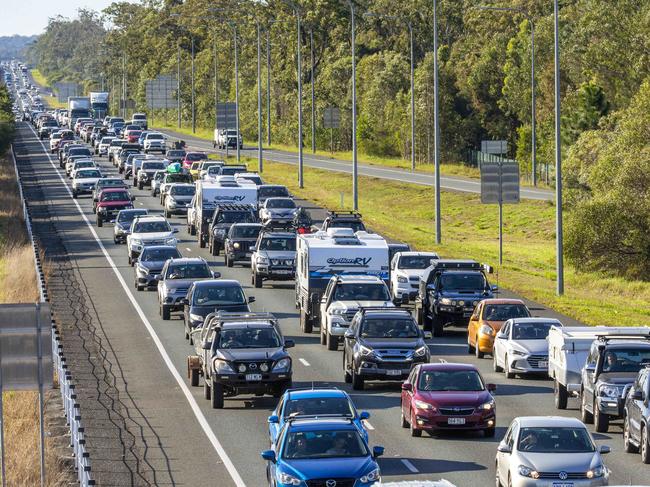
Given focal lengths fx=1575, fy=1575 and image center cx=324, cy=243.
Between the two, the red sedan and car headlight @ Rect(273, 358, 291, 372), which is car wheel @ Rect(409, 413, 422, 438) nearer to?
the red sedan

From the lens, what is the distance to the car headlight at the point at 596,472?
21.9 meters

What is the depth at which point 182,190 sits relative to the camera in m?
78.3

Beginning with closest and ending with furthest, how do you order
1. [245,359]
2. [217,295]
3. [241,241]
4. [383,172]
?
[245,359], [217,295], [241,241], [383,172]

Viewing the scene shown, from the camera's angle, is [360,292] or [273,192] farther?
[273,192]

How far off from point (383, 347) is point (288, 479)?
1214 cm

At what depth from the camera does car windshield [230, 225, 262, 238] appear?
5841 centimetres

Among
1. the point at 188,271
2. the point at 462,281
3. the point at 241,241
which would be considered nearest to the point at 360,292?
the point at 462,281

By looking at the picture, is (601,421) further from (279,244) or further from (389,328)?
(279,244)

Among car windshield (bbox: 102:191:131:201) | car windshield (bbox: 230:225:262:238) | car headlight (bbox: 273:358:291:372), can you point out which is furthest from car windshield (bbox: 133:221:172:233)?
car headlight (bbox: 273:358:291:372)

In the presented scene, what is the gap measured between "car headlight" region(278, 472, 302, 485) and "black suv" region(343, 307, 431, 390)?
11.9 meters

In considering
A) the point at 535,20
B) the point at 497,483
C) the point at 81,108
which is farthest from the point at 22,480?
the point at 81,108

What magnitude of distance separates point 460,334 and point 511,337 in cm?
868

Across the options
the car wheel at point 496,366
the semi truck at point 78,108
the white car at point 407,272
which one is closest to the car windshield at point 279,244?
the white car at point 407,272

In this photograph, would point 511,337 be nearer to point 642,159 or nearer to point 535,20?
point 642,159
